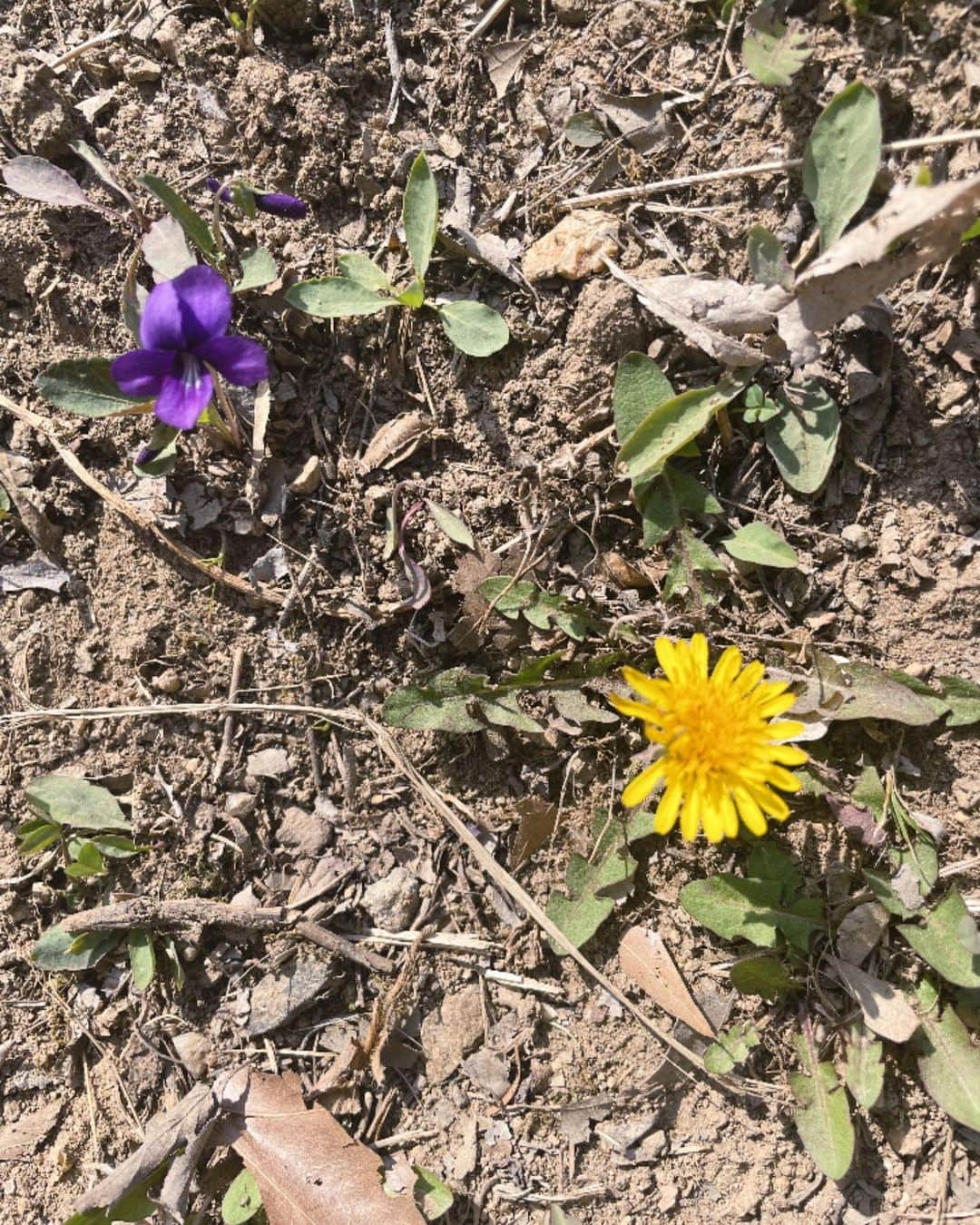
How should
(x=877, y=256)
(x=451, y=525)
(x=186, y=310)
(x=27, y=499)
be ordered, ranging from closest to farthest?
(x=877, y=256), (x=186, y=310), (x=451, y=525), (x=27, y=499)

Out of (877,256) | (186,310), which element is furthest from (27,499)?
(877,256)

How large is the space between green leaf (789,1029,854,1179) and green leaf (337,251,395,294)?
250 centimetres

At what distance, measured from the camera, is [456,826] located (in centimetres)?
281

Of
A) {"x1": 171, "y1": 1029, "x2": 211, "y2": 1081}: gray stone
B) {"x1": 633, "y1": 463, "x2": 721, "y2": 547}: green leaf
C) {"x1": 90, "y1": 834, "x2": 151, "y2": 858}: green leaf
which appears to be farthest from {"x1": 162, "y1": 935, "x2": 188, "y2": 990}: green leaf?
{"x1": 633, "y1": 463, "x2": 721, "y2": 547}: green leaf

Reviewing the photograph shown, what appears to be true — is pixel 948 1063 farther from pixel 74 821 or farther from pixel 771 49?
pixel 771 49

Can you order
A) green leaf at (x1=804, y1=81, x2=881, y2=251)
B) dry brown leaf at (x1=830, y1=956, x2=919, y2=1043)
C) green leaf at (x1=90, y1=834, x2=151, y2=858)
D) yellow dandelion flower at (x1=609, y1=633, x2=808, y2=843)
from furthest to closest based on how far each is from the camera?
1. green leaf at (x1=90, y1=834, x2=151, y2=858)
2. dry brown leaf at (x1=830, y1=956, x2=919, y2=1043)
3. green leaf at (x1=804, y1=81, x2=881, y2=251)
4. yellow dandelion flower at (x1=609, y1=633, x2=808, y2=843)

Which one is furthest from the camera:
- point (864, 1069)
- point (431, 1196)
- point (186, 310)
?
point (431, 1196)

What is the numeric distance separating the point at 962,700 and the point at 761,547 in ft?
2.28

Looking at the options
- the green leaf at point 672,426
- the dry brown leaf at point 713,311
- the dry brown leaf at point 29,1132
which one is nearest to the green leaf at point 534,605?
the green leaf at point 672,426

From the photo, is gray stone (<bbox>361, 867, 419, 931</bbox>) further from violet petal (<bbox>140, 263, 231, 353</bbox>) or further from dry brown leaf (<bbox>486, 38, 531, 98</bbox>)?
dry brown leaf (<bbox>486, 38, 531, 98</bbox>)

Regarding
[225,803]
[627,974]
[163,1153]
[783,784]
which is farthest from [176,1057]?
[783,784]

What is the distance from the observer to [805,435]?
2641mm

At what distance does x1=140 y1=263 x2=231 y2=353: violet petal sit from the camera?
8.04 ft

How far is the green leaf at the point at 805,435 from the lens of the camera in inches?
103
